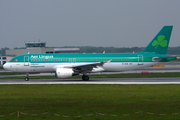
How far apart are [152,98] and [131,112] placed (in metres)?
5.76

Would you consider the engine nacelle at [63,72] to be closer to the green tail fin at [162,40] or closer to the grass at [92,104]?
the grass at [92,104]

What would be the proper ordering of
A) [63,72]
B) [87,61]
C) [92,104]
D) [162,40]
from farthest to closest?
[162,40] < [87,61] < [63,72] < [92,104]

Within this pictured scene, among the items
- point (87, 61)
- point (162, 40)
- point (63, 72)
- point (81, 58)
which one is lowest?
point (63, 72)

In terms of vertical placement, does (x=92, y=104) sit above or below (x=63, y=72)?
below

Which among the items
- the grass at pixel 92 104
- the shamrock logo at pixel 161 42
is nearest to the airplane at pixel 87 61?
the shamrock logo at pixel 161 42

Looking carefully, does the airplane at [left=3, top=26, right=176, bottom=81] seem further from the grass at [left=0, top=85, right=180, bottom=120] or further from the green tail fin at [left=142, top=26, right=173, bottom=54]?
the grass at [left=0, top=85, right=180, bottom=120]

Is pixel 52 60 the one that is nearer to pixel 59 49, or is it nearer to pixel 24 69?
pixel 24 69

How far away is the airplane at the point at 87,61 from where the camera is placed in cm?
3741

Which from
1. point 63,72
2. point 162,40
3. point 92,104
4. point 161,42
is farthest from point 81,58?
point 92,104

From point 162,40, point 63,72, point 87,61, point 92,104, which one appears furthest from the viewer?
point 162,40

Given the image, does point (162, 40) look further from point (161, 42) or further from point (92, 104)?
point (92, 104)

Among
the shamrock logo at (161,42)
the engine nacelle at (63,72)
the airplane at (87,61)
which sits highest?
the shamrock logo at (161,42)

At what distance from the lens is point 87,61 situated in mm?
38125

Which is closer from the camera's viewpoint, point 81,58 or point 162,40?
point 81,58
